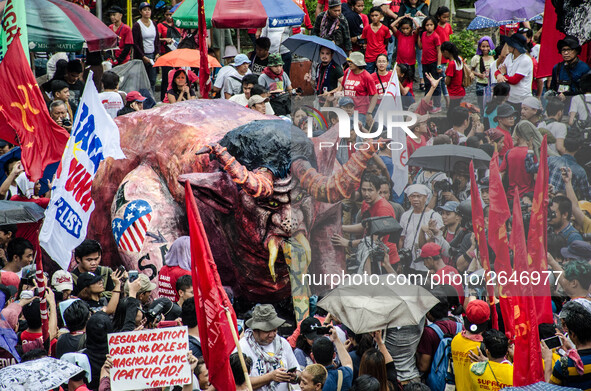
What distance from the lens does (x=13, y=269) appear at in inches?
396

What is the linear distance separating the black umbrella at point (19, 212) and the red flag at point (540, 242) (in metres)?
5.40

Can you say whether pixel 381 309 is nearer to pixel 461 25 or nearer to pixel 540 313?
pixel 540 313

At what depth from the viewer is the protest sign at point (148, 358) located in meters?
6.93

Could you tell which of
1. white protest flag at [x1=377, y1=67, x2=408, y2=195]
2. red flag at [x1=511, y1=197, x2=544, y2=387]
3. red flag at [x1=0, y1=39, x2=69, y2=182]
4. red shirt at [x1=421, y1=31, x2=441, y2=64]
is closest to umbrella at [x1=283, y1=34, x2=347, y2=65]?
red shirt at [x1=421, y1=31, x2=441, y2=64]

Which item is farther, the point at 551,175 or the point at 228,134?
the point at 228,134

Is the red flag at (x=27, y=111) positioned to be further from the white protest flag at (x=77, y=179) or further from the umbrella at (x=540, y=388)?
the umbrella at (x=540, y=388)

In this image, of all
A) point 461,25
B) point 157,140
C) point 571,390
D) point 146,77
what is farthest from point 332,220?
point 461,25

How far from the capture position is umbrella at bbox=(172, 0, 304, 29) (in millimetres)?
15266

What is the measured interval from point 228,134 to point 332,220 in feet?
6.11

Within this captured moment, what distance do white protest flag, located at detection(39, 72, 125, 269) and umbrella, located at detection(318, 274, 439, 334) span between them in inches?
92.3

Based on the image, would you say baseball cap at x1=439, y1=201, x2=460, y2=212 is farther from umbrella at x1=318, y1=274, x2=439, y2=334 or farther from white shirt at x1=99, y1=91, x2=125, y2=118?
white shirt at x1=99, y1=91, x2=125, y2=118

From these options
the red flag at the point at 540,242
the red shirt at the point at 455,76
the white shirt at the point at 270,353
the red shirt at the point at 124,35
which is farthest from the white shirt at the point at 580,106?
the red shirt at the point at 124,35

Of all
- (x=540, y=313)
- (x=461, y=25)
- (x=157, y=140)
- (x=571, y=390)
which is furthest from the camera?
(x=461, y=25)

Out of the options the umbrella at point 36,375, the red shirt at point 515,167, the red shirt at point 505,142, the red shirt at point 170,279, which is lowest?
the red shirt at point 170,279
